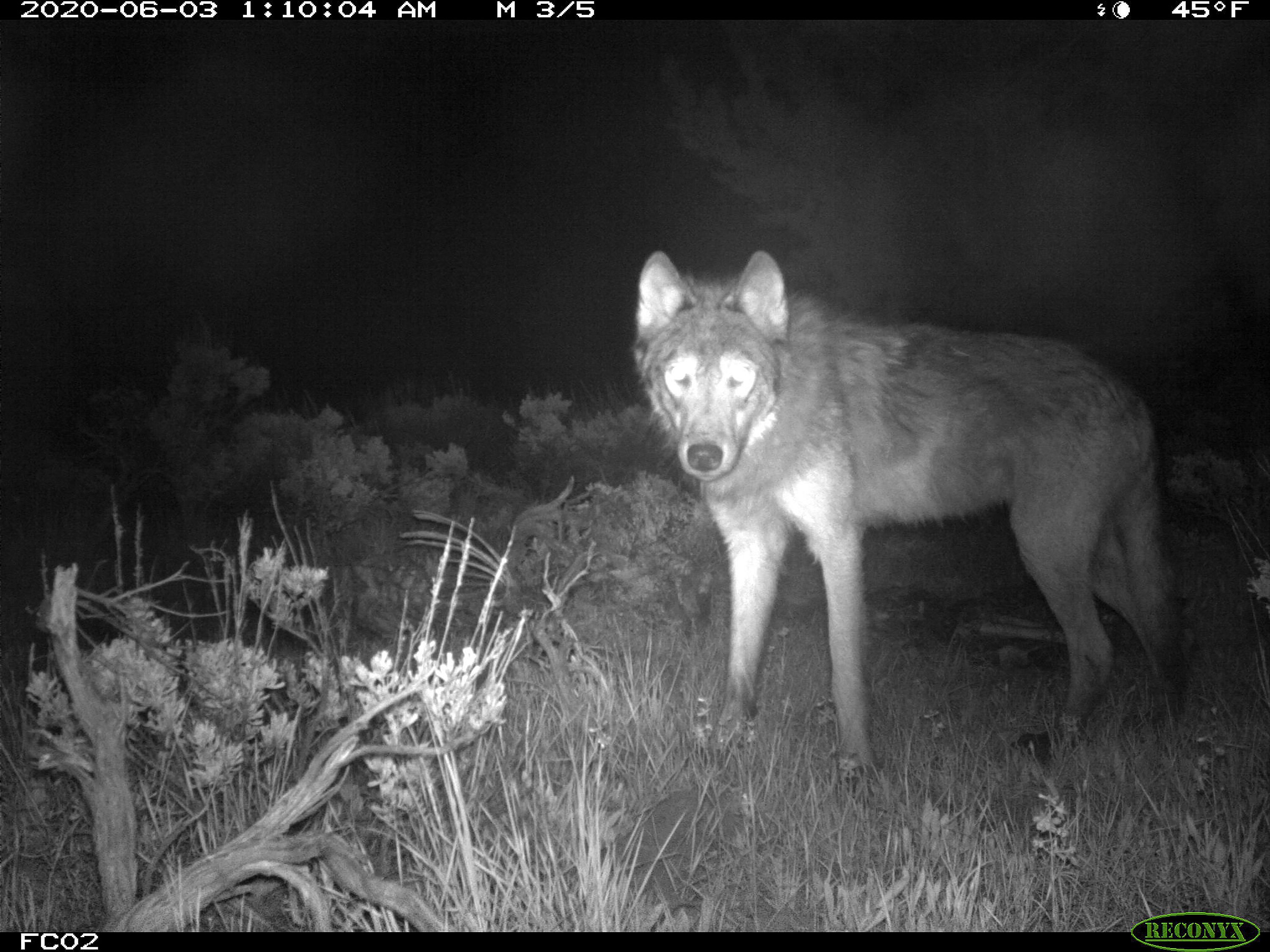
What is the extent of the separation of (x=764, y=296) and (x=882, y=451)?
1030 millimetres

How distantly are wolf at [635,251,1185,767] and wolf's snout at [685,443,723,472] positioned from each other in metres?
0.13

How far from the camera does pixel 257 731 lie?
3189 mm

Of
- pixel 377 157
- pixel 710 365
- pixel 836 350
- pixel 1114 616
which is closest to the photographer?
pixel 710 365

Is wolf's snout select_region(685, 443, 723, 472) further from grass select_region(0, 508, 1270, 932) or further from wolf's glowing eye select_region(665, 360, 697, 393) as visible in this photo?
grass select_region(0, 508, 1270, 932)

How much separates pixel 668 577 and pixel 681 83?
684 centimetres

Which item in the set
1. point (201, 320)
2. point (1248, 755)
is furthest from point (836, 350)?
point (201, 320)

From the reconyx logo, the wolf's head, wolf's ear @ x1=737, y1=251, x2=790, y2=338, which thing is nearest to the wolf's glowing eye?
the wolf's head

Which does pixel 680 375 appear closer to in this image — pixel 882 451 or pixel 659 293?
pixel 659 293

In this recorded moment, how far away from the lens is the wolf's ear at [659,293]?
4.62m

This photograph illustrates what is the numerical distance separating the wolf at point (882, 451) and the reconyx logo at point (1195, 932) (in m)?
1.57

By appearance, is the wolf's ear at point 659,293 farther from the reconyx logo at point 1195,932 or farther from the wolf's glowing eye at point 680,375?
the reconyx logo at point 1195,932

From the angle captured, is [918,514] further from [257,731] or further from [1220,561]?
[257,731]

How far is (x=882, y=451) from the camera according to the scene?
5.02 meters

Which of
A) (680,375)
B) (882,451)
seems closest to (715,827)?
(680,375)
